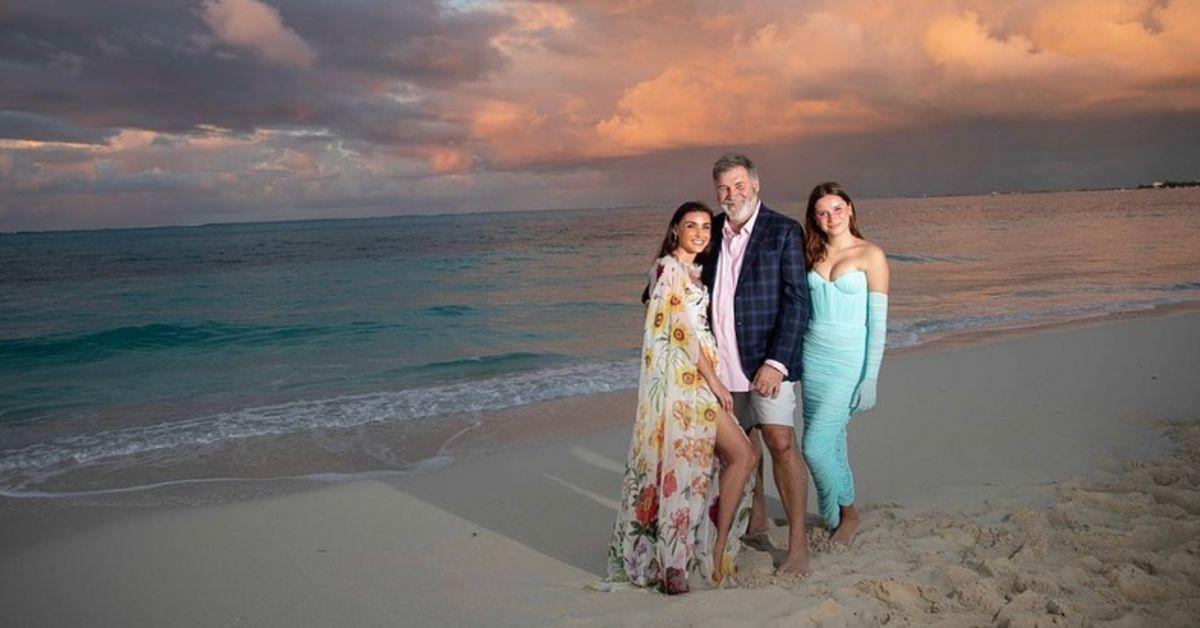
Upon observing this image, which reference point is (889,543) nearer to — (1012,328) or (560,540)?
(560,540)

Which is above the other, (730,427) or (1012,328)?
(730,427)

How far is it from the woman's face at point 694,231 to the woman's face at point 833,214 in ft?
2.65

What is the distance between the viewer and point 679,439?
392 centimetres

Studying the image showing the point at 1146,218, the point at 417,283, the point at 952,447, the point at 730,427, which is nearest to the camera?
the point at 730,427

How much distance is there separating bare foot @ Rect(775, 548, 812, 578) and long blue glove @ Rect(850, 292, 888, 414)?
87 cm

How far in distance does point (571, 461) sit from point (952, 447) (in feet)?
10.5

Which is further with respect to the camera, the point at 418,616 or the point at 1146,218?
the point at 1146,218

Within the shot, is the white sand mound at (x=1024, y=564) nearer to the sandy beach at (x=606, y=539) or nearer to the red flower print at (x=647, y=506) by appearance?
the sandy beach at (x=606, y=539)

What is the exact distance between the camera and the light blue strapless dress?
4.32 meters

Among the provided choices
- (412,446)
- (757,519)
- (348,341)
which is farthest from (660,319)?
(348,341)

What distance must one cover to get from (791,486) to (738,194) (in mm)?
1609

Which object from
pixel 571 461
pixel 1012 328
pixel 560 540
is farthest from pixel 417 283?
pixel 560 540

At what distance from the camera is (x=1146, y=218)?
162 ft

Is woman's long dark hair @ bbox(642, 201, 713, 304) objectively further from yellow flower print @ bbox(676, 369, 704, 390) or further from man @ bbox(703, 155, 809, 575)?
yellow flower print @ bbox(676, 369, 704, 390)
